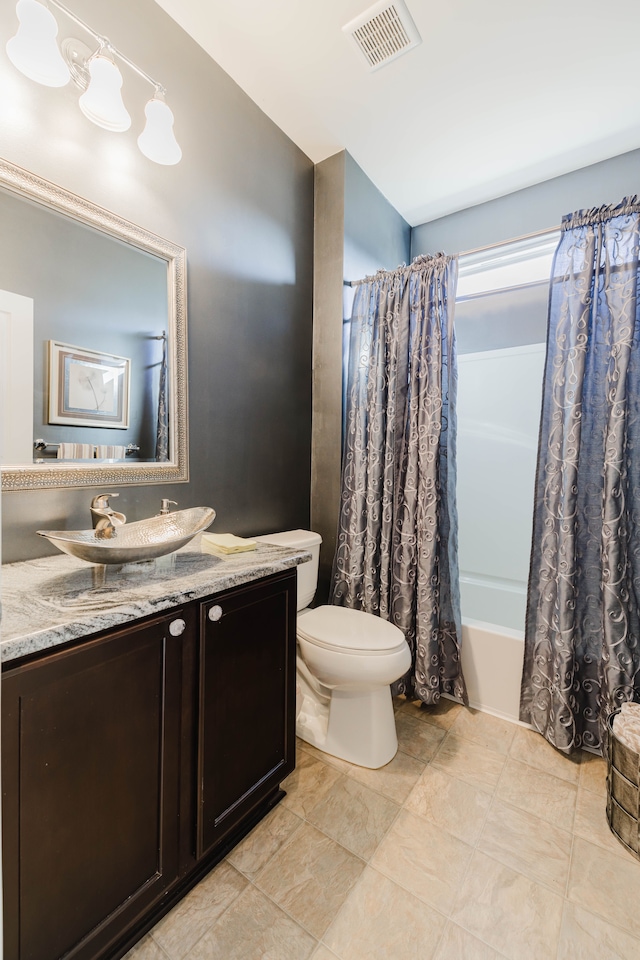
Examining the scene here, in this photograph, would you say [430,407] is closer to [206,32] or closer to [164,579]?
[164,579]

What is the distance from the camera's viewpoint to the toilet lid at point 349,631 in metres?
1.52

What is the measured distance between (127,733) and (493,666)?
62.2 inches

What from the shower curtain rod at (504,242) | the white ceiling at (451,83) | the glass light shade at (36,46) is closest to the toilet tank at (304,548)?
the shower curtain rod at (504,242)

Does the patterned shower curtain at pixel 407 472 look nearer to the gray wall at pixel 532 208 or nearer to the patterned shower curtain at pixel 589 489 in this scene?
the patterned shower curtain at pixel 589 489

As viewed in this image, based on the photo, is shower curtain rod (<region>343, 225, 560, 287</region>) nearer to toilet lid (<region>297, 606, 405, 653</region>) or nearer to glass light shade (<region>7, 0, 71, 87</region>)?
glass light shade (<region>7, 0, 71, 87</region>)

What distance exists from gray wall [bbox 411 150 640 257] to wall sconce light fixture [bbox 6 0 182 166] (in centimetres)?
168

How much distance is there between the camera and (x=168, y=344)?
4.93 ft

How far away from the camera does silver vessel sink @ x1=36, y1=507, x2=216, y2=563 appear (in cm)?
95

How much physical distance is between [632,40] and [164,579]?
2.52 m

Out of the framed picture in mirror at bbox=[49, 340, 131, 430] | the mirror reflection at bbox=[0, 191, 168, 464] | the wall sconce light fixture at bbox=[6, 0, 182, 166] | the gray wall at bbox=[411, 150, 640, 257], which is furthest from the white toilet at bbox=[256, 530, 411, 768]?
the gray wall at bbox=[411, 150, 640, 257]

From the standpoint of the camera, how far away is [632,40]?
5.09 feet

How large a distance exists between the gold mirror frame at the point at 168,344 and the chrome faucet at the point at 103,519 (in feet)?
Answer: 0.41

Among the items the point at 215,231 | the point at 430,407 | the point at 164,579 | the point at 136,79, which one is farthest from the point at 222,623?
the point at 136,79

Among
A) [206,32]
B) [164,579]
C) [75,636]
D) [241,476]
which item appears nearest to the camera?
[75,636]
